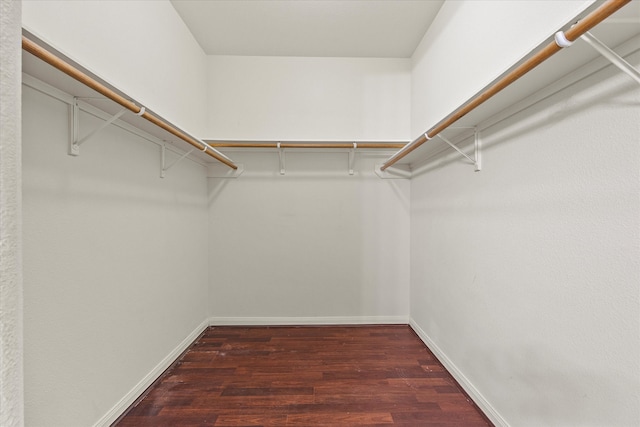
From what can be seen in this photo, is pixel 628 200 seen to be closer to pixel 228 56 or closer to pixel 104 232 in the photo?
pixel 104 232

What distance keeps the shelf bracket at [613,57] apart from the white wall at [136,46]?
1688 mm

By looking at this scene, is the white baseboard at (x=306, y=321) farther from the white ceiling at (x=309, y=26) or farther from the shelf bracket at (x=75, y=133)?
the white ceiling at (x=309, y=26)

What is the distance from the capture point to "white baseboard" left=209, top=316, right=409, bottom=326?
2854 mm

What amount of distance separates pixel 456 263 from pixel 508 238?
57 centimetres

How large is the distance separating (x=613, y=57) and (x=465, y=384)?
1.79 m

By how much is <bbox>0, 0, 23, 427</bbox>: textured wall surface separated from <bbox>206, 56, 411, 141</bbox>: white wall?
2487mm

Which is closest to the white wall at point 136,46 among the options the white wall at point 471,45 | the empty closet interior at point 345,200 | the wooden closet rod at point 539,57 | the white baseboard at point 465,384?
the empty closet interior at point 345,200

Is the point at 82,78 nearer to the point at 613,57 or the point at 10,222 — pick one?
the point at 10,222

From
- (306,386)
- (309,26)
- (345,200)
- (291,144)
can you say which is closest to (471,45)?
(309,26)

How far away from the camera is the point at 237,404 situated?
1699 millimetres

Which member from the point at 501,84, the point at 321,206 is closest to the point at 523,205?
the point at 501,84

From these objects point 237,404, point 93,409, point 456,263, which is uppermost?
point 456,263

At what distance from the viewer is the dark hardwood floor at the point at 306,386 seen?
5.22 feet

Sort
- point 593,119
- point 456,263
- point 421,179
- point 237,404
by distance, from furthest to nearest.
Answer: point 421,179, point 456,263, point 237,404, point 593,119
